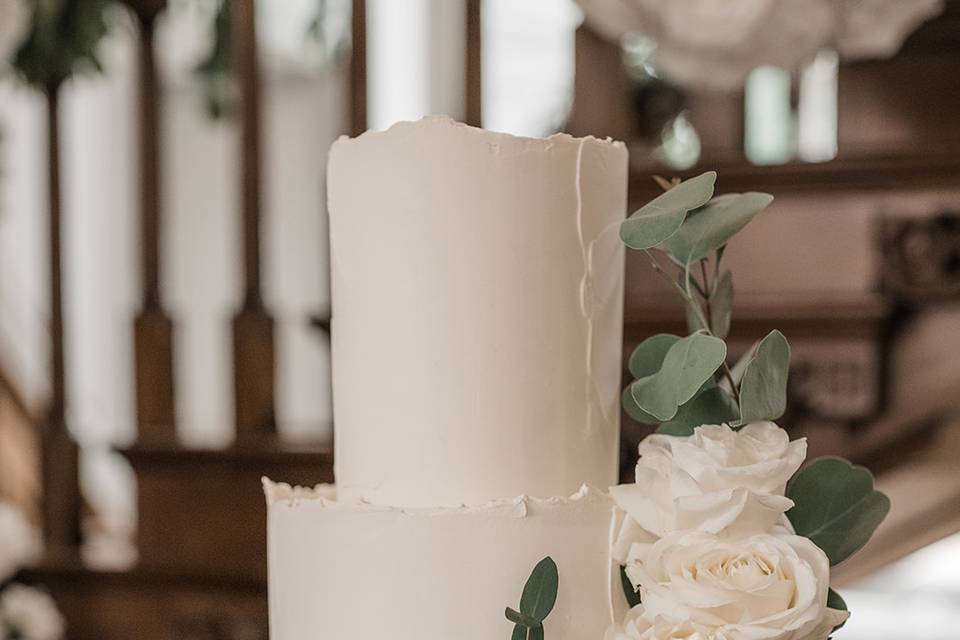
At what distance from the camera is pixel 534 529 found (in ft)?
2.00

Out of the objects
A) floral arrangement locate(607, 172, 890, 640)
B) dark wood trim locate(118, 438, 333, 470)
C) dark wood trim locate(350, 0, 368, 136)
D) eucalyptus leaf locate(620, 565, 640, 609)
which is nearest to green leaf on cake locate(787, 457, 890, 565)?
floral arrangement locate(607, 172, 890, 640)

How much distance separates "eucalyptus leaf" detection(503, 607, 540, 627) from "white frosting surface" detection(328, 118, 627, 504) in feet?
0.18

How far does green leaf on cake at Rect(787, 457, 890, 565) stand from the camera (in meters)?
0.61

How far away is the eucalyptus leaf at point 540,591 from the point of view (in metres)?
0.57

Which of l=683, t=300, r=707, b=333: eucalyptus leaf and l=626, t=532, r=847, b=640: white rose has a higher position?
l=683, t=300, r=707, b=333: eucalyptus leaf

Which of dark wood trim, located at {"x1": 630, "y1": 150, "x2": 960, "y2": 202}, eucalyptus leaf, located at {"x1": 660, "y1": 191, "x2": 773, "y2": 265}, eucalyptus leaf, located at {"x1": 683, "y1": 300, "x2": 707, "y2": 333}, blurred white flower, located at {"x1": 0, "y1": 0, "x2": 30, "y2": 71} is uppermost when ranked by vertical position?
blurred white flower, located at {"x1": 0, "y1": 0, "x2": 30, "y2": 71}

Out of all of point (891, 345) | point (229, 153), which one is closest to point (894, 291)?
point (891, 345)

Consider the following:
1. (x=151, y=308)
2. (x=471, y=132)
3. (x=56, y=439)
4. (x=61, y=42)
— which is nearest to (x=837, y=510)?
(x=471, y=132)

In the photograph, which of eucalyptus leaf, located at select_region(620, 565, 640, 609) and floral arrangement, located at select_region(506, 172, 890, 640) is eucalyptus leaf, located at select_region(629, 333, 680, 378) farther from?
eucalyptus leaf, located at select_region(620, 565, 640, 609)

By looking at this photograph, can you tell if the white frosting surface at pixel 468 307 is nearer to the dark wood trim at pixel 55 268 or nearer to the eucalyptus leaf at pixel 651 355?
the eucalyptus leaf at pixel 651 355

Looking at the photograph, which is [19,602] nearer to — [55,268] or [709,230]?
[55,268]

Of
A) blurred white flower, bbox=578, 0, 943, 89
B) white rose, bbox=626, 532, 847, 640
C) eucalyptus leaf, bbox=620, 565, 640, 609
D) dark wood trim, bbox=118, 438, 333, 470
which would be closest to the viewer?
white rose, bbox=626, 532, 847, 640

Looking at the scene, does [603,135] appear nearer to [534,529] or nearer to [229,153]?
[534,529]

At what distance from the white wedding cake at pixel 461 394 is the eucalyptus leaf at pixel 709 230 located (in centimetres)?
7
